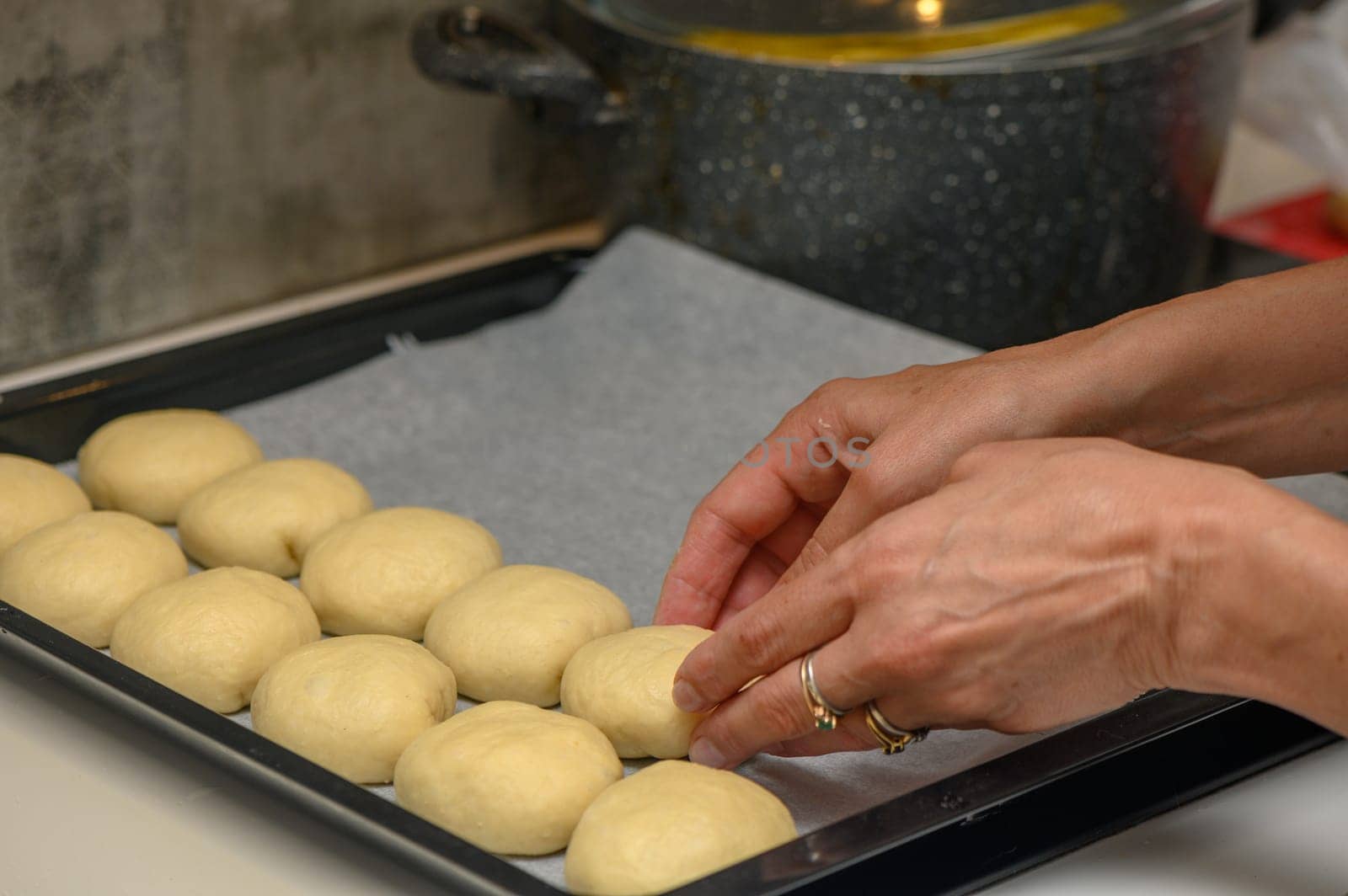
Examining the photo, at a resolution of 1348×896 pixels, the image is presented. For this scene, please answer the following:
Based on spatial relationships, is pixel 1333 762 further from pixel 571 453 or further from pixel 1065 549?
pixel 571 453

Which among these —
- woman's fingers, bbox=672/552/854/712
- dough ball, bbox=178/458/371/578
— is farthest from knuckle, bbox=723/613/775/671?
dough ball, bbox=178/458/371/578

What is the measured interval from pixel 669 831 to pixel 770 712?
0.30 feet

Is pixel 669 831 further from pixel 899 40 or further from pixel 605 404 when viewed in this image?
pixel 899 40

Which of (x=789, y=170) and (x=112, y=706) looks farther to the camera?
(x=789, y=170)

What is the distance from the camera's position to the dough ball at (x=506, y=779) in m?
0.88

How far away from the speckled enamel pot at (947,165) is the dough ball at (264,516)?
0.53 m

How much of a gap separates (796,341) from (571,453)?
0.27 metres

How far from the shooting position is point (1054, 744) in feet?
2.81

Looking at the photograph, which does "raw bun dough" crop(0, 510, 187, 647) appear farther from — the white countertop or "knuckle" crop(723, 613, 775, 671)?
"knuckle" crop(723, 613, 775, 671)

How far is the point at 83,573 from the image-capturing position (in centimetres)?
109

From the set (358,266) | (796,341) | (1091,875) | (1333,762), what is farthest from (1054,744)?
(358,266)

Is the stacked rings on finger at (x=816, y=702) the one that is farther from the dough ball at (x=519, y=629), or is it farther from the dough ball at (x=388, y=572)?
the dough ball at (x=388, y=572)

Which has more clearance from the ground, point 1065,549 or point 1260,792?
point 1065,549

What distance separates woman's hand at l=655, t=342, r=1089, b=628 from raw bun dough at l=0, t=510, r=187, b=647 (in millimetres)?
403
